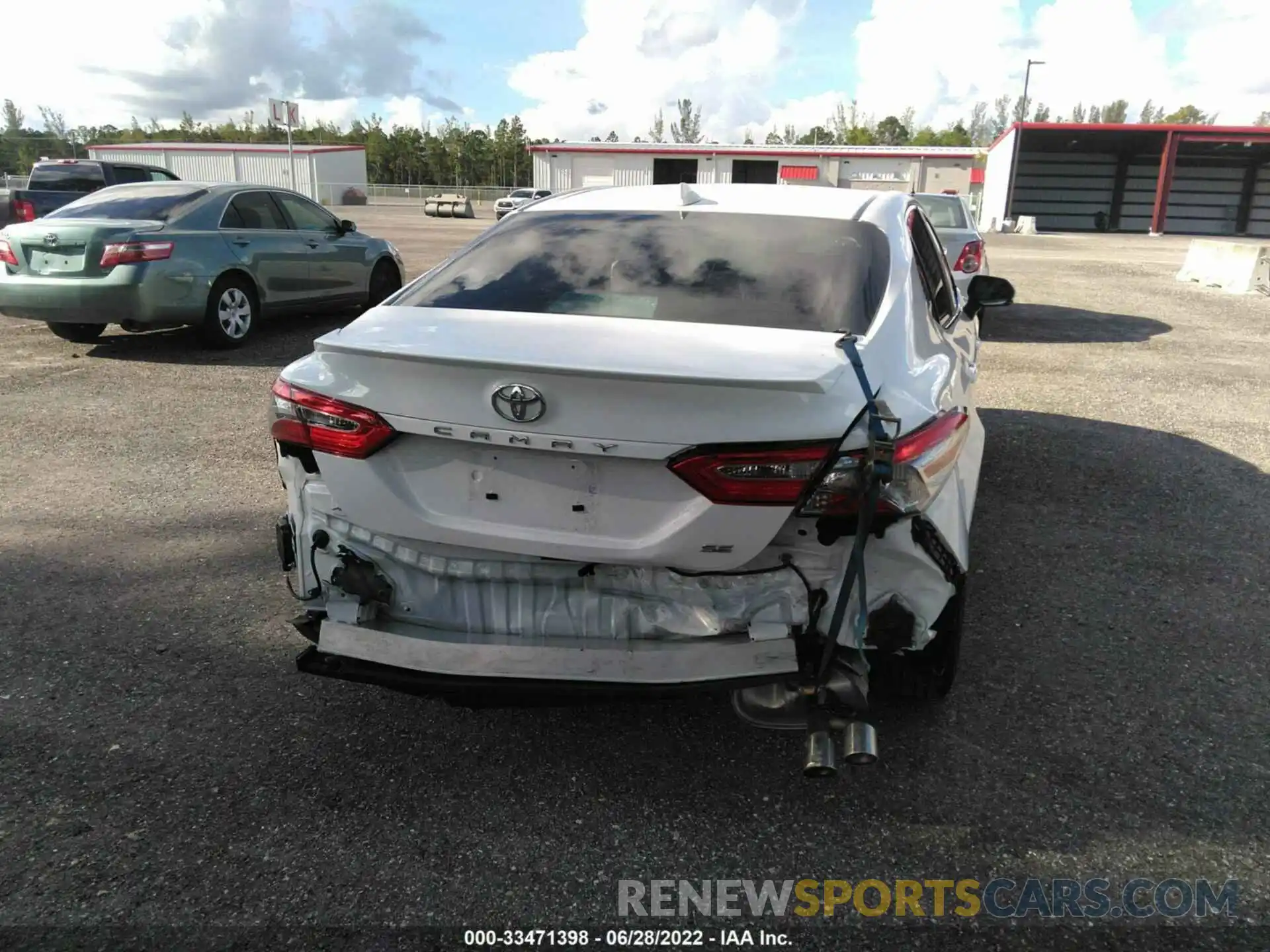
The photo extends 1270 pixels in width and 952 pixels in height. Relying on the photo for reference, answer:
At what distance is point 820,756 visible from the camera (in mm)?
2344

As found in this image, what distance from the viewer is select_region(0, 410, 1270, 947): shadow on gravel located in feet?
7.95

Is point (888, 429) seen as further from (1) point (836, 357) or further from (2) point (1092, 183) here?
(2) point (1092, 183)

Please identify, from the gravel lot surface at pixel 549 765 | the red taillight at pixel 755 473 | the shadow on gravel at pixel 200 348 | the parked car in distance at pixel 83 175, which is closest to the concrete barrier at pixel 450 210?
the parked car in distance at pixel 83 175

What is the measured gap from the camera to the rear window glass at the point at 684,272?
289cm

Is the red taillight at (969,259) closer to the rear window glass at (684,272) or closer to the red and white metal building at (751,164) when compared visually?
the rear window glass at (684,272)

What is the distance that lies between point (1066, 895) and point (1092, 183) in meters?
56.8

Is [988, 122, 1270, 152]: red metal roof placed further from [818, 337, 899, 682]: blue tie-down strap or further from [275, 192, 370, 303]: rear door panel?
[818, 337, 899, 682]: blue tie-down strap

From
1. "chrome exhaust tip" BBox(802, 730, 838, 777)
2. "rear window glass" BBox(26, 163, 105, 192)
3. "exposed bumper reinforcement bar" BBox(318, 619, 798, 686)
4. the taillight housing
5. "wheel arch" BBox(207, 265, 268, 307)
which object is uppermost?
"rear window glass" BBox(26, 163, 105, 192)

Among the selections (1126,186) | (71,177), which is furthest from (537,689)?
(1126,186)

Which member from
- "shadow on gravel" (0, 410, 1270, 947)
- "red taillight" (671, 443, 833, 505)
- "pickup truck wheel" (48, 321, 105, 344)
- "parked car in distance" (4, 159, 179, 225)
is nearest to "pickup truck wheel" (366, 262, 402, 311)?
"pickup truck wheel" (48, 321, 105, 344)

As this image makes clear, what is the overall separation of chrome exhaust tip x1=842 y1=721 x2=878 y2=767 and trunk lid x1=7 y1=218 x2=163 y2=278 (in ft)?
26.9

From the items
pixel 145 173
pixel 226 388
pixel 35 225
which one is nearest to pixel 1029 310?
pixel 226 388

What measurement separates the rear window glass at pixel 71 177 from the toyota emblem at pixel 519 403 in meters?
16.8

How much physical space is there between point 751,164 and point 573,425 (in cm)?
5615
